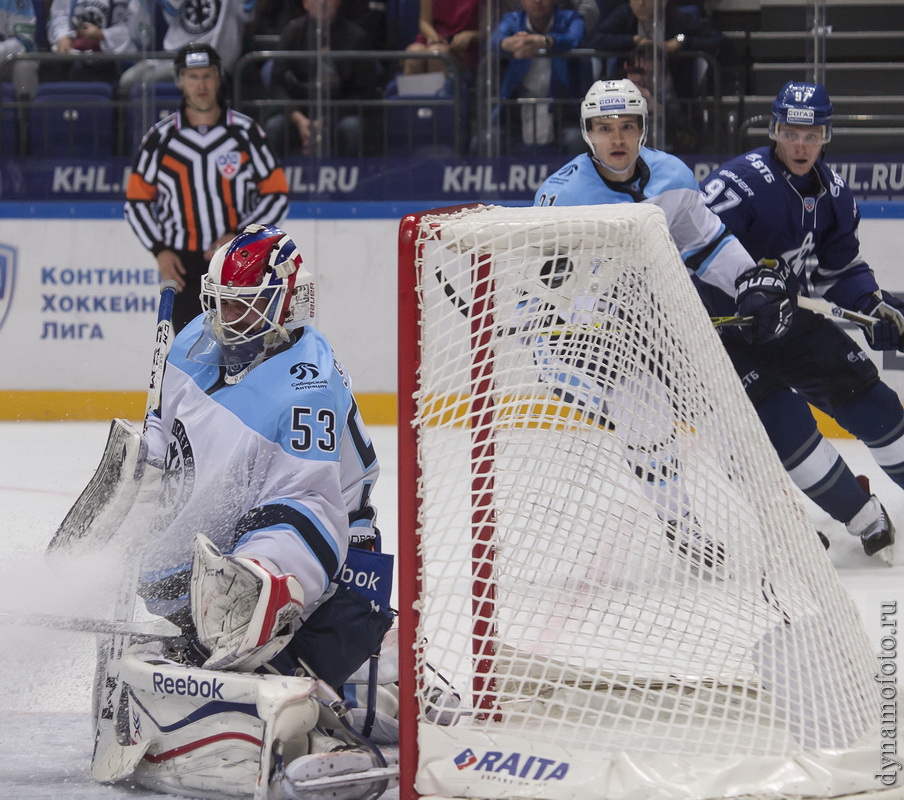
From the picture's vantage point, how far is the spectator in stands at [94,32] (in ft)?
20.6

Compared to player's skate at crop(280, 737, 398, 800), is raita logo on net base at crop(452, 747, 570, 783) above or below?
above

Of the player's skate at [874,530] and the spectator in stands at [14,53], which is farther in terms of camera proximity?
the spectator in stands at [14,53]

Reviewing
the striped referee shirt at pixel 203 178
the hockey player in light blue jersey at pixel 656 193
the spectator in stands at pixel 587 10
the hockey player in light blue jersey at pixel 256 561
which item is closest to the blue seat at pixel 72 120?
the striped referee shirt at pixel 203 178

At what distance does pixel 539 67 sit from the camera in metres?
6.00

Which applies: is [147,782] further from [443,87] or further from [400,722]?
[443,87]

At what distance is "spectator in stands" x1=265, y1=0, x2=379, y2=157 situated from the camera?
6.12m

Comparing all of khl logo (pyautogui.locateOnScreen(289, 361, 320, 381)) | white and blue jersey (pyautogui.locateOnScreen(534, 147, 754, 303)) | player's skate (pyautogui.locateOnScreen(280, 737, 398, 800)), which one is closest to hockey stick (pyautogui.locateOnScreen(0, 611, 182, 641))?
player's skate (pyautogui.locateOnScreen(280, 737, 398, 800))

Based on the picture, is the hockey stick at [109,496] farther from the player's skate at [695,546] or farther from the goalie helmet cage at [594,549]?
the player's skate at [695,546]

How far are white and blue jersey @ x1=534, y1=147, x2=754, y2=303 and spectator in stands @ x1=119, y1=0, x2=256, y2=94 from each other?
2.90 meters

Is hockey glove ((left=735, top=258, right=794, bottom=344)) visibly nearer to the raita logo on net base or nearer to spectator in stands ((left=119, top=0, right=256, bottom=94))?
the raita logo on net base

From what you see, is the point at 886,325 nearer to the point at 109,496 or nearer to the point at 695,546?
the point at 695,546

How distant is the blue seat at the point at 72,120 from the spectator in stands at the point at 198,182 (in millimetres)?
936

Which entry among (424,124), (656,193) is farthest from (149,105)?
(656,193)

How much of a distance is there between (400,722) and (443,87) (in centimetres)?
440
